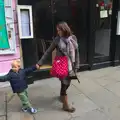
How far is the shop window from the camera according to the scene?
4367 mm

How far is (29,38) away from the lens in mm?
4766

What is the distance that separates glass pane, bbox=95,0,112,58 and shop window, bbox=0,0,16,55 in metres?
2.42

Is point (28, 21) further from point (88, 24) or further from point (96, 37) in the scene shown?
point (96, 37)

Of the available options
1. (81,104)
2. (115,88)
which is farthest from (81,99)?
(115,88)

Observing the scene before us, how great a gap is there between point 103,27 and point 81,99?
8.59ft

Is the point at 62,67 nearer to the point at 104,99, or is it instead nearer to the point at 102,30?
the point at 104,99

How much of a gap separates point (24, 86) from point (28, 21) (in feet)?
6.01

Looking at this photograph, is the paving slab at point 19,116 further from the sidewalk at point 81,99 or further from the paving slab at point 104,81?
the paving slab at point 104,81

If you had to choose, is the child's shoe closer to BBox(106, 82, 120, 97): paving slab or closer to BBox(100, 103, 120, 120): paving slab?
BBox(100, 103, 120, 120): paving slab

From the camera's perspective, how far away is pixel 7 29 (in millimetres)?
4473

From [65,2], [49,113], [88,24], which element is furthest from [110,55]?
[49,113]

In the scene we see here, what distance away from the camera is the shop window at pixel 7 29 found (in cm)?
437

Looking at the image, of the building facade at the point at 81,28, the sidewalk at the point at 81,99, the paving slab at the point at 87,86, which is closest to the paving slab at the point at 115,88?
the sidewalk at the point at 81,99

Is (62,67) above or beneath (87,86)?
above
